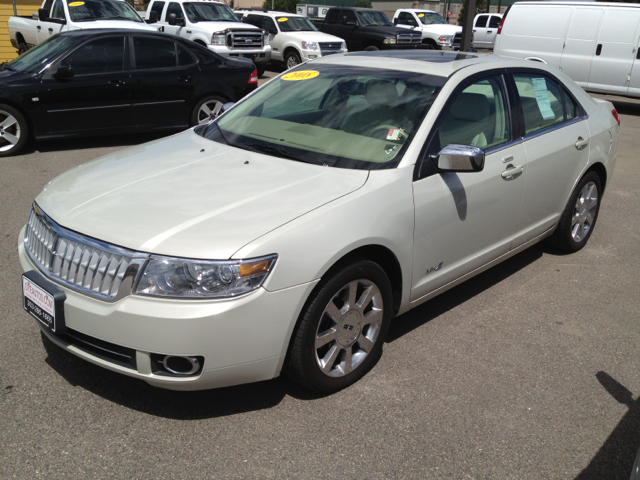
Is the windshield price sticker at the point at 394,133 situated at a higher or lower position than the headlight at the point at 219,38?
higher

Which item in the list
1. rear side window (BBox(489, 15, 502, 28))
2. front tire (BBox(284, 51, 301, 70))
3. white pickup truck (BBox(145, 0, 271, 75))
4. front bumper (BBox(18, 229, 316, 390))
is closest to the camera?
front bumper (BBox(18, 229, 316, 390))

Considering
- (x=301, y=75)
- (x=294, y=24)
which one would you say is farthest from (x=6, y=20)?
(x=301, y=75)

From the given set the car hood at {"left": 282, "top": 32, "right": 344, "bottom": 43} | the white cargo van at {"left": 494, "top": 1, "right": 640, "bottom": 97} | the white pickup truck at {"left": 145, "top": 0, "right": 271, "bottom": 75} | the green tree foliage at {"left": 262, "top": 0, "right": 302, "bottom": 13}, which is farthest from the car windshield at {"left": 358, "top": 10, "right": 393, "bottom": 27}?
the green tree foliage at {"left": 262, "top": 0, "right": 302, "bottom": 13}

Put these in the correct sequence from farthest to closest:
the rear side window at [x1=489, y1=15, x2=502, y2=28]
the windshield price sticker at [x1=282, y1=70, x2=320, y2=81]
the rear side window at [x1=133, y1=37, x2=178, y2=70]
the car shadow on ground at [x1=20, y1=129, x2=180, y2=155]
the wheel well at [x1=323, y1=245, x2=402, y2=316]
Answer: the rear side window at [x1=489, y1=15, x2=502, y2=28]
the rear side window at [x1=133, y1=37, x2=178, y2=70]
the car shadow on ground at [x1=20, y1=129, x2=180, y2=155]
the windshield price sticker at [x1=282, y1=70, x2=320, y2=81]
the wheel well at [x1=323, y1=245, x2=402, y2=316]

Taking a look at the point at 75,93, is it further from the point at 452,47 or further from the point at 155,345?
the point at 452,47

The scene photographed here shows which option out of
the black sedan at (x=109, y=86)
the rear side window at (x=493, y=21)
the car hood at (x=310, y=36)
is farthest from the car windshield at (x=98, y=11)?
the rear side window at (x=493, y=21)

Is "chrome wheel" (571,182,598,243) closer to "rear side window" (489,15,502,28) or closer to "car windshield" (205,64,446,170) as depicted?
"car windshield" (205,64,446,170)

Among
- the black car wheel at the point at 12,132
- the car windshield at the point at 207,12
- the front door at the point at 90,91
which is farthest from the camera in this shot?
the car windshield at the point at 207,12

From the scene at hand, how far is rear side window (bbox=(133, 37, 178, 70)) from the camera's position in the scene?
8.57 meters

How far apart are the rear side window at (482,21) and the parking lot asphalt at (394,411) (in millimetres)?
27724

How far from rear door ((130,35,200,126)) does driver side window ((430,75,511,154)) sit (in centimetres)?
572

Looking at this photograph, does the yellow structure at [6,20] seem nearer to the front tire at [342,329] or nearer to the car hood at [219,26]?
the car hood at [219,26]

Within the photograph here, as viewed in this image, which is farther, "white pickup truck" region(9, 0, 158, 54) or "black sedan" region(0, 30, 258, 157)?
"white pickup truck" region(9, 0, 158, 54)

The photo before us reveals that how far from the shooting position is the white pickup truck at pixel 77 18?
1210 centimetres
